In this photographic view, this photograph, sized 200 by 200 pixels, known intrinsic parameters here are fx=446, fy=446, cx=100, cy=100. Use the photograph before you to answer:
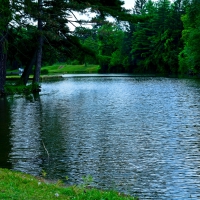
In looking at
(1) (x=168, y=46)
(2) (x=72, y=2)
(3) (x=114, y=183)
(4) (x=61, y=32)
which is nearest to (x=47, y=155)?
(3) (x=114, y=183)

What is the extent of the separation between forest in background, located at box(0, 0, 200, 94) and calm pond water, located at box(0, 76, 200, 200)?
9000mm

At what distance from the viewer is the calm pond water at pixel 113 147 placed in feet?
43.1

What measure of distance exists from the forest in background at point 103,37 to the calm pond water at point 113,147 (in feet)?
29.5

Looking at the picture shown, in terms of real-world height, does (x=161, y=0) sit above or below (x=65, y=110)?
above

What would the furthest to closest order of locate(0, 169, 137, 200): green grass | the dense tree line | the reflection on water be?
the dense tree line
the reflection on water
locate(0, 169, 137, 200): green grass

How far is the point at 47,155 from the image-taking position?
1670cm

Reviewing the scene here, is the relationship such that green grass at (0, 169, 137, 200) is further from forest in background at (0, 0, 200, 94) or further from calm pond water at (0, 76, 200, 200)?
→ forest in background at (0, 0, 200, 94)

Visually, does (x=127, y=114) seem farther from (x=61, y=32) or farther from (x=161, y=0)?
(x=161, y=0)

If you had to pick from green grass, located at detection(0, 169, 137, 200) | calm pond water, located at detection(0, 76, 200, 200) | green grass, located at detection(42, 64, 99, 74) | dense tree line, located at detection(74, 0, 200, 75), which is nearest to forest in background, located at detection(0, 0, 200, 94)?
dense tree line, located at detection(74, 0, 200, 75)

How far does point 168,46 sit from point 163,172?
10010 centimetres

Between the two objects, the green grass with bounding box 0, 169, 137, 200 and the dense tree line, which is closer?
the green grass with bounding box 0, 169, 137, 200

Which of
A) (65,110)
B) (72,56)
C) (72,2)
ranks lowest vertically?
(65,110)

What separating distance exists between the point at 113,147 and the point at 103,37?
28.8 meters

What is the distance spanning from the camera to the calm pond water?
13148 millimetres
